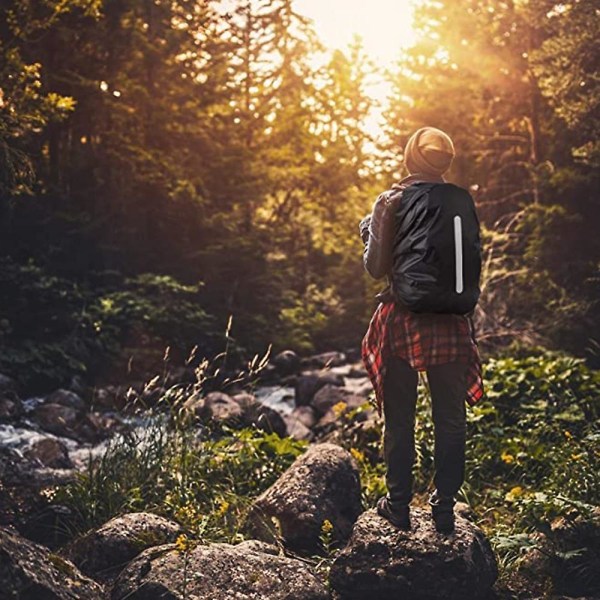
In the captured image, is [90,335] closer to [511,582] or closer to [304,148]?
[511,582]

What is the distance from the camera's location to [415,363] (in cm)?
421

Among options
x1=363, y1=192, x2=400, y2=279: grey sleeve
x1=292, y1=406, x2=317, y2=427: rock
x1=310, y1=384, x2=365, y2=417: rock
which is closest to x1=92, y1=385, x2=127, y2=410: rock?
x1=292, y1=406, x2=317, y2=427: rock

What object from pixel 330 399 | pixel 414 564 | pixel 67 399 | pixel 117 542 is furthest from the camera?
pixel 330 399

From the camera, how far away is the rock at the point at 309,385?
13.0m

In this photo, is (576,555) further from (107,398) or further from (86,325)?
(86,325)

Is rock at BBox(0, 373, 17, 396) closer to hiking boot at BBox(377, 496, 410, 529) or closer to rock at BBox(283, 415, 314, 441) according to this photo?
rock at BBox(283, 415, 314, 441)

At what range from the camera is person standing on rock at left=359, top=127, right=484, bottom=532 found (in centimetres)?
424

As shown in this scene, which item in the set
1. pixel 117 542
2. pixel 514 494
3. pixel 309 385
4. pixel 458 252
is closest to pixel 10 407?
pixel 309 385

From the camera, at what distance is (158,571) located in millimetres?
4090

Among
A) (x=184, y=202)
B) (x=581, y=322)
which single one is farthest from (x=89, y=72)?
(x=581, y=322)

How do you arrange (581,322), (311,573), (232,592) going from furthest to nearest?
(581,322) < (311,573) < (232,592)

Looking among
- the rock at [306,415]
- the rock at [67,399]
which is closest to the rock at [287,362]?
the rock at [306,415]

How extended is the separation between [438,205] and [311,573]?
6.77ft

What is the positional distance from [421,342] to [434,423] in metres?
0.46
